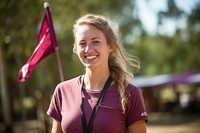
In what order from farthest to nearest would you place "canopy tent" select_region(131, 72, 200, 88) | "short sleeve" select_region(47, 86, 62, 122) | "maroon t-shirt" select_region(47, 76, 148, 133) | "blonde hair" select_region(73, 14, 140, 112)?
"canopy tent" select_region(131, 72, 200, 88) → "short sleeve" select_region(47, 86, 62, 122) → "blonde hair" select_region(73, 14, 140, 112) → "maroon t-shirt" select_region(47, 76, 148, 133)

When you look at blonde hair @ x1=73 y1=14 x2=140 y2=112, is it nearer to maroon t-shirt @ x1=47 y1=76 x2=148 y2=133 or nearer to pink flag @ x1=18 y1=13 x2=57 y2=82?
maroon t-shirt @ x1=47 y1=76 x2=148 y2=133

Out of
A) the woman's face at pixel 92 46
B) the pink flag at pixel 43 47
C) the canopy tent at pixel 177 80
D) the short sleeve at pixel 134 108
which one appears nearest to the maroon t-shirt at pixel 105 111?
the short sleeve at pixel 134 108

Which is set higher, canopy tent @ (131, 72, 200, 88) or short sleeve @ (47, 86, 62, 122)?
short sleeve @ (47, 86, 62, 122)

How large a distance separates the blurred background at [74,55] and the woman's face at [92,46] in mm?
1941

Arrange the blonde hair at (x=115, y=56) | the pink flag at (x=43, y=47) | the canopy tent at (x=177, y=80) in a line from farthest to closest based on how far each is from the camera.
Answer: the canopy tent at (x=177, y=80)
the pink flag at (x=43, y=47)
the blonde hair at (x=115, y=56)

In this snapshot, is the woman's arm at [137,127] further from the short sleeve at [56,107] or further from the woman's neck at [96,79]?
the short sleeve at [56,107]

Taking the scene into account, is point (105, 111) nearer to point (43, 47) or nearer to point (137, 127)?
point (137, 127)

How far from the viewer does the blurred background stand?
10.4m

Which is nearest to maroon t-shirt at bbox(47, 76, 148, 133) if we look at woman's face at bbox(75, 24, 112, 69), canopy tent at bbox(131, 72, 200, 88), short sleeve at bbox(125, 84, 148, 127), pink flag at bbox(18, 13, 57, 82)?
short sleeve at bbox(125, 84, 148, 127)

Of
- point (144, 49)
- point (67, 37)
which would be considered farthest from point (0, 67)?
point (144, 49)

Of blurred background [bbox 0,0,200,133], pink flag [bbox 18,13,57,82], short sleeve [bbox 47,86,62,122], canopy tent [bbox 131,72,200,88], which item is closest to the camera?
short sleeve [bbox 47,86,62,122]

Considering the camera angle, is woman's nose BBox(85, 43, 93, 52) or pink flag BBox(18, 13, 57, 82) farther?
pink flag BBox(18, 13, 57, 82)

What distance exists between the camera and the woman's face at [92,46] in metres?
3.04

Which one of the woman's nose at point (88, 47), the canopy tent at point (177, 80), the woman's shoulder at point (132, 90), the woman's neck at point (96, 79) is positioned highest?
the woman's nose at point (88, 47)
